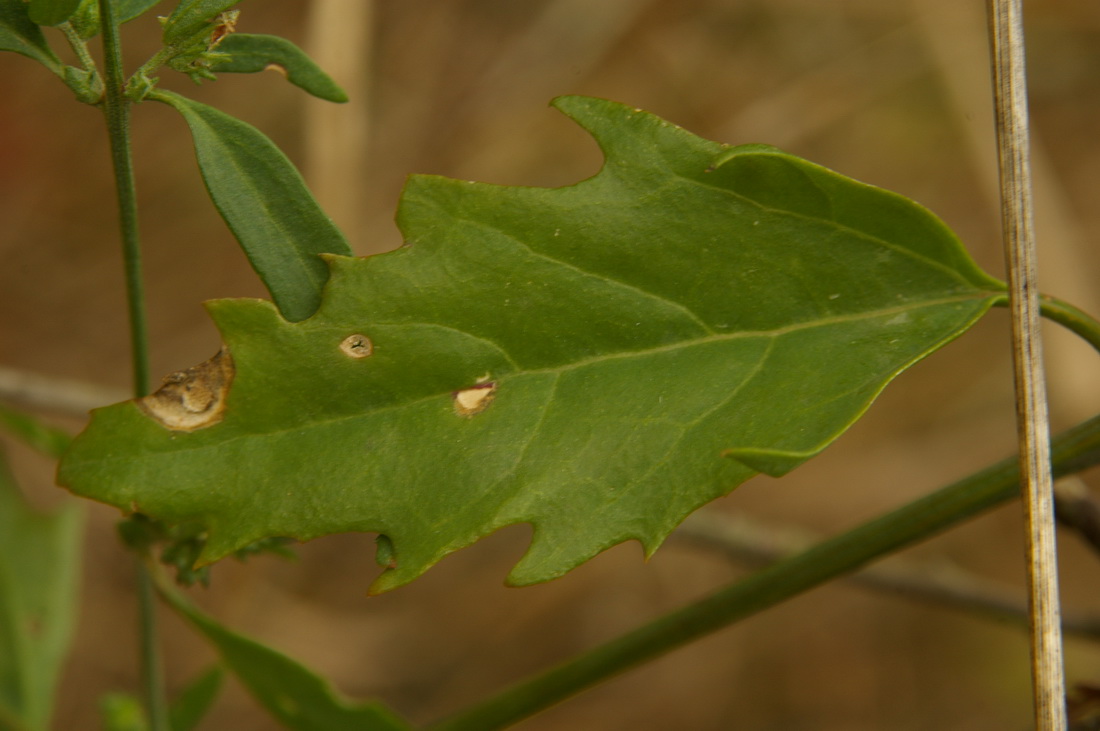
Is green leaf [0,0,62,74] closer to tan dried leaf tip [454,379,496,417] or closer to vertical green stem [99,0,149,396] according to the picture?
vertical green stem [99,0,149,396]

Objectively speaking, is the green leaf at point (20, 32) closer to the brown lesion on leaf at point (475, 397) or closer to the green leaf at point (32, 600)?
the brown lesion on leaf at point (475, 397)

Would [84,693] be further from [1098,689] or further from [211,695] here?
[1098,689]

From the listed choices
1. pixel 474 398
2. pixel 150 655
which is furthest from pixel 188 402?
pixel 150 655

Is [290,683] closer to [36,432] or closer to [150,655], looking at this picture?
[150,655]

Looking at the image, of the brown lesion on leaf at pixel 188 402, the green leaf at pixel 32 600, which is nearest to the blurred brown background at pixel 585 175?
the green leaf at pixel 32 600

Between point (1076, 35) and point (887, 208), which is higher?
point (1076, 35)

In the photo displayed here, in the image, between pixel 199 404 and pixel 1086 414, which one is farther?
pixel 1086 414

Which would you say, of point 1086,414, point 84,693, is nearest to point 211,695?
point 84,693
